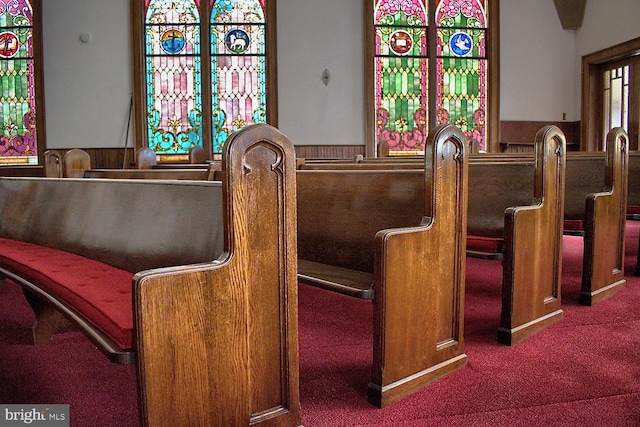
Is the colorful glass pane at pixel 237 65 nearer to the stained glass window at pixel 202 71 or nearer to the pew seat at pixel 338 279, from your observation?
the stained glass window at pixel 202 71

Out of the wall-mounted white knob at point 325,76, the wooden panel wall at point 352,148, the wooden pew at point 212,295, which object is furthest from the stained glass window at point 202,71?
the wooden pew at point 212,295

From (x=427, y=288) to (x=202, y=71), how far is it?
651 cm

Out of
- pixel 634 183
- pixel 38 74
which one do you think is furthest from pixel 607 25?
pixel 38 74

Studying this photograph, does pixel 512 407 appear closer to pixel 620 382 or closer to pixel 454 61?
pixel 620 382

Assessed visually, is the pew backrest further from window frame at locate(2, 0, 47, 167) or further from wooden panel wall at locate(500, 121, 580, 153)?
wooden panel wall at locate(500, 121, 580, 153)

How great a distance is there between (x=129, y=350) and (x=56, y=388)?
32.2 inches

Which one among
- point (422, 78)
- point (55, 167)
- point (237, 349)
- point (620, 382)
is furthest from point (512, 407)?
point (422, 78)

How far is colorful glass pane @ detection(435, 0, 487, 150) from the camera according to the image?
27.0ft

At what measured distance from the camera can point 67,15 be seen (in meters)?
7.63

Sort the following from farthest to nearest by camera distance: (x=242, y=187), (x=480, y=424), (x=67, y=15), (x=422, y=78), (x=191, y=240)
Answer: (x=422, y=78)
(x=67, y=15)
(x=191, y=240)
(x=480, y=424)
(x=242, y=187)

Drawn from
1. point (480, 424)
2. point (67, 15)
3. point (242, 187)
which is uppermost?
point (67, 15)

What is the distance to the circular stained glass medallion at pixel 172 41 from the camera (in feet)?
25.6

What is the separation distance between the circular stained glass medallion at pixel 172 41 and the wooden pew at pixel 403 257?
20.0 ft

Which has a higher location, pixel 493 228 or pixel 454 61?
pixel 454 61
